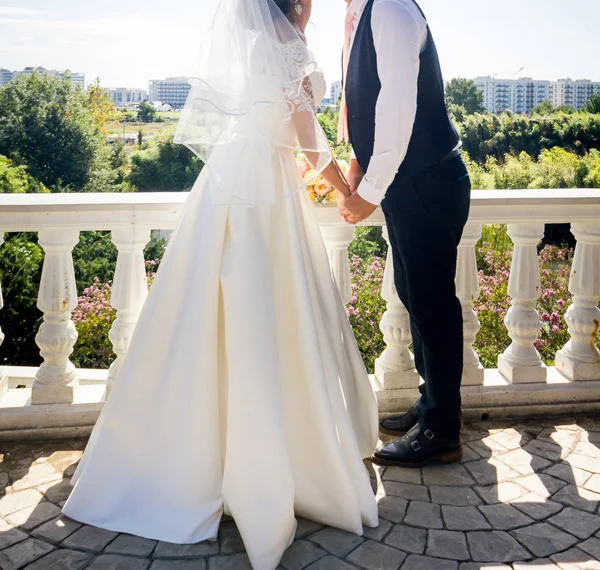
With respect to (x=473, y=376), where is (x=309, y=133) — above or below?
above

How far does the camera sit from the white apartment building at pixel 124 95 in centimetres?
6291

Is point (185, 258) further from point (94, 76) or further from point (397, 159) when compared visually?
point (94, 76)

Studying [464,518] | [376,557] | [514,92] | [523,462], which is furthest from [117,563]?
[514,92]

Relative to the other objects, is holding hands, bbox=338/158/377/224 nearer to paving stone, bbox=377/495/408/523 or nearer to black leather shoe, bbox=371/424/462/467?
black leather shoe, bbox=371/424/462/467

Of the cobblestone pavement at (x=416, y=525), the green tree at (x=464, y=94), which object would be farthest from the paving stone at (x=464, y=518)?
the green tree at (x=464, y=94)

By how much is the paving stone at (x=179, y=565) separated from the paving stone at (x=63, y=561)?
22 cm

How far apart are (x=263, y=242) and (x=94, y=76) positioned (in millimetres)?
59193

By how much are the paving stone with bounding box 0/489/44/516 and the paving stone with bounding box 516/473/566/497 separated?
1.78 meters

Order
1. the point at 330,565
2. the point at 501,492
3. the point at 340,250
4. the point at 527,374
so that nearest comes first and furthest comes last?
1. the point at 330,565
2. the point at 501,492
3. the point at 340,250
4. the point at 527,374

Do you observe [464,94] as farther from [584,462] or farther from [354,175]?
[584,462]

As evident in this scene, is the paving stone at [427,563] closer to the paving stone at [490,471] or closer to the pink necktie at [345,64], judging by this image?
the paving stone at [490,471]

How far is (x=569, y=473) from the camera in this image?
278 cm

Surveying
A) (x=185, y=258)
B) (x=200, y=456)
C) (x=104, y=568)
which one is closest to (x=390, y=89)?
(x=185, y=258)

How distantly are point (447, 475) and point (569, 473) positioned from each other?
18.5 inches
